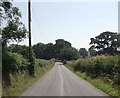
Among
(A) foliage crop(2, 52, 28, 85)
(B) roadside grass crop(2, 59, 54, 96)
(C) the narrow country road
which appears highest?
(A) foliage crop(2, 52, 28, 85)

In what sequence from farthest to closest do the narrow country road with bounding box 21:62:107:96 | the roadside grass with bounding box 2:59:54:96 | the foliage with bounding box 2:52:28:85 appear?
the foliage with bounding box 2:52:28:85, the roadside grass with bounding box 2:59:54:96, the narrow country road with bounding box 21:62:107:96

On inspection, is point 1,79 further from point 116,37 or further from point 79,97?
point 116,37

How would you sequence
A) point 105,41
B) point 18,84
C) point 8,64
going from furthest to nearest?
point 105,41, point 18,84, point 8,64

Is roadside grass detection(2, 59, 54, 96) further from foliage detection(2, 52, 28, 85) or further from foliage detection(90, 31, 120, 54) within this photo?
foliage detection(90, 31, 120, 54)

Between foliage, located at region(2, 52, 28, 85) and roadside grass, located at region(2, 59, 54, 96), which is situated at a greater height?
foliage, located at region(2, 52, 28, 85)

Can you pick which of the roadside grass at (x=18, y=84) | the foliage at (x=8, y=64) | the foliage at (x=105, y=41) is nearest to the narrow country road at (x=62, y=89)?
the roadside grass at (x=18, y=84)

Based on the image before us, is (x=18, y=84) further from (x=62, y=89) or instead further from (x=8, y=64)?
(x=62, y=89)

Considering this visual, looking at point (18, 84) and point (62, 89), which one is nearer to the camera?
point (62, 89)

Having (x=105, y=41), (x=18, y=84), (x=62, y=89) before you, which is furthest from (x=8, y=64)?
(x=105, y=41)

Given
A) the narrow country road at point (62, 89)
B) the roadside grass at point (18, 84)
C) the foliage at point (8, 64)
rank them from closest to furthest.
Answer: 1. the narrow country road at point (62, 89)
2. the roadside grass at point (18, 84)
3. the foliage at point (8, 64)

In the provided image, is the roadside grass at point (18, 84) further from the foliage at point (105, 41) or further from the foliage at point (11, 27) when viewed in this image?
the foliage at point (105, 41)

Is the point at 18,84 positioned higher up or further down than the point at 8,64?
further down

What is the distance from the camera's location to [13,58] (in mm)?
25953

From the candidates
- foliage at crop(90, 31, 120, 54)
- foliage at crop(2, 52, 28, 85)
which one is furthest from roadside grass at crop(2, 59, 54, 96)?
foliage at crop(90, 31, 120, 54)
